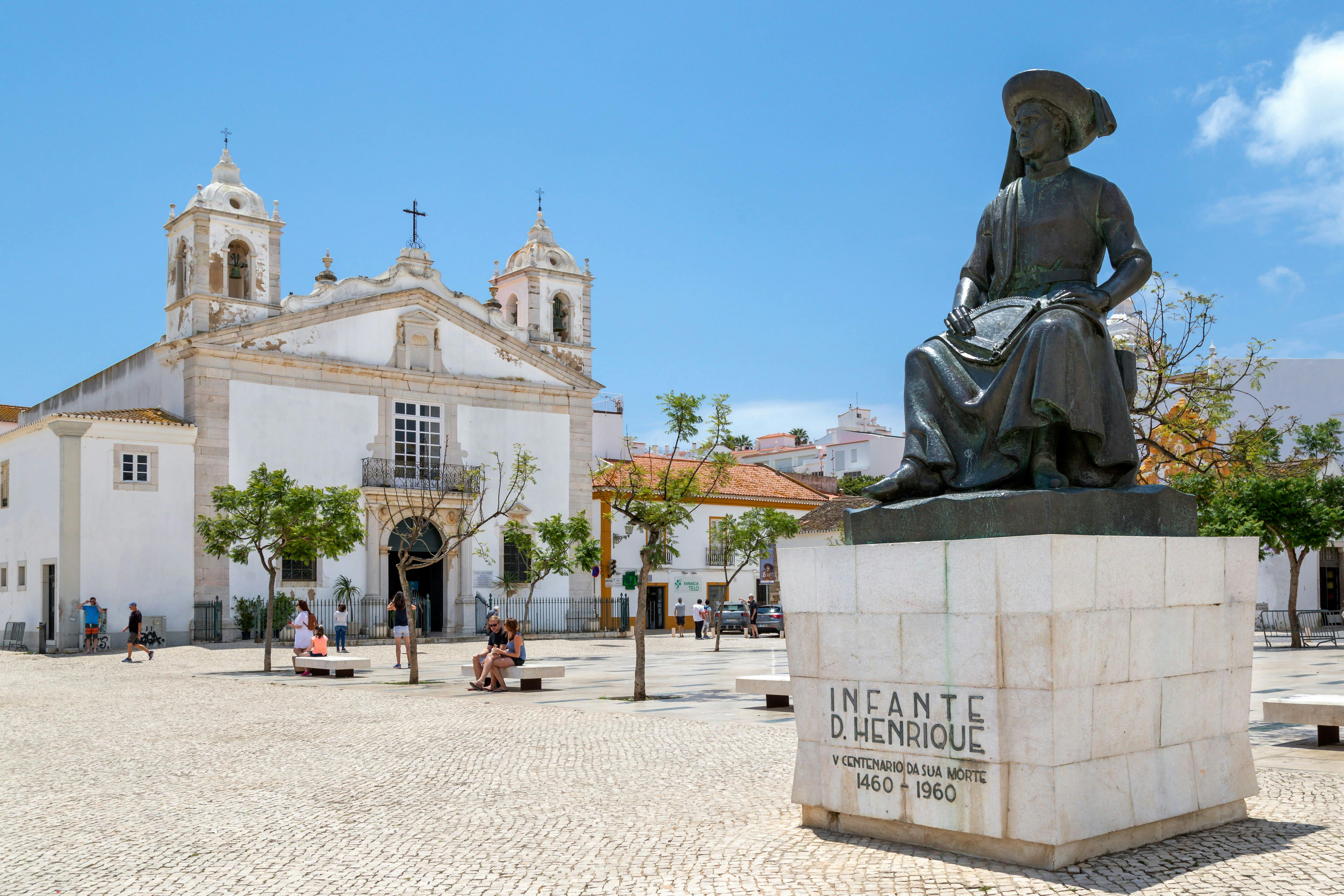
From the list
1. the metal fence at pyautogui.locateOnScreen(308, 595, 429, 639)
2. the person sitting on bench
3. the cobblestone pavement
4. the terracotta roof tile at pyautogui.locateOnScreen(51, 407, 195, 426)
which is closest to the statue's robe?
the cobblestone pavement

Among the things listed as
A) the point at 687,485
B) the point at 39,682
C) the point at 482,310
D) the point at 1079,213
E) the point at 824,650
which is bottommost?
the point at 39,682

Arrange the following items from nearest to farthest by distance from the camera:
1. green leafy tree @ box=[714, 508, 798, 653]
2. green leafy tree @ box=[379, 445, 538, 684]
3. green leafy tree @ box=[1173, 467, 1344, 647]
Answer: green leafy tree @ box=[1173, 467, 1344, 647] → green leafy tree @ box=[379, 445, 538, 684] → green leafy tree @ box=[714, 508, 798, 653]

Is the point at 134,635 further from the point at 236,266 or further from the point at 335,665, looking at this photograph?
the point at 236,266

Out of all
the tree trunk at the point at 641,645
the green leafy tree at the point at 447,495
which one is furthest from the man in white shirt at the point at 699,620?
the tree trunk at the point at 641,645

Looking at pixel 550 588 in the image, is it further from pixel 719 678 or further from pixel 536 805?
pixel 536 805

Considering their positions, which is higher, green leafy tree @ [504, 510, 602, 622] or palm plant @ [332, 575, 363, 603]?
green leafy tree @ [504, 510, 602, 622]

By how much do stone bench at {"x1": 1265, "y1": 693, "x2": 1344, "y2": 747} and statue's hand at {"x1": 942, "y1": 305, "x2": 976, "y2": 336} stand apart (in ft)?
16.4

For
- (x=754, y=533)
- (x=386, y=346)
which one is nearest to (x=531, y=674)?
(x=386, y=346)

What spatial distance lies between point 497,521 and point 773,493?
13.1 m

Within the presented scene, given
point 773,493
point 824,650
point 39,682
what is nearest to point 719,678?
point 39,682

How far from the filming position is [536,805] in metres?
6.70

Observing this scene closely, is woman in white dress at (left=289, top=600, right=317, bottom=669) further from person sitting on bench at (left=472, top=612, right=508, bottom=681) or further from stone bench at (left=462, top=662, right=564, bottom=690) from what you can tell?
stone bench at (left=462, top=662, right=564, bottom=690)

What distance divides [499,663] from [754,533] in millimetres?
20029

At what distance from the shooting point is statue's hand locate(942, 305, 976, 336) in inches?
219
